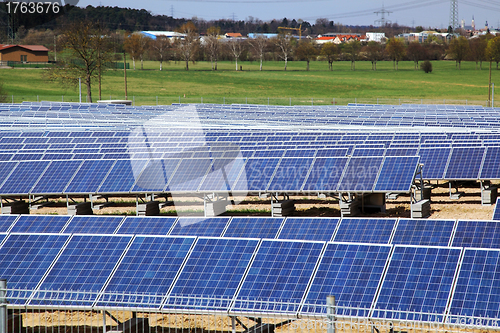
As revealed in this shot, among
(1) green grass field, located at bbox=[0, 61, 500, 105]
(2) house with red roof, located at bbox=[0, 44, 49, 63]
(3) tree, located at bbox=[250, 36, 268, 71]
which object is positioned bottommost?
(1) green grass field, located at bbox=[0, 61, 500, 105]

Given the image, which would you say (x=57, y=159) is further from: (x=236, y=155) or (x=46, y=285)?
(x=46, y=285)

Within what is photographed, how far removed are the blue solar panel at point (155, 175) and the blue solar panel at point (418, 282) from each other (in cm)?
1273

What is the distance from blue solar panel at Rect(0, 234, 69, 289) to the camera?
12.9m

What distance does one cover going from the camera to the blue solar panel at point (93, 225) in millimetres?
17000

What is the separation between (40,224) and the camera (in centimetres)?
1712

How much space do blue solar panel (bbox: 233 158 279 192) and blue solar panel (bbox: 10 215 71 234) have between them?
734 cm

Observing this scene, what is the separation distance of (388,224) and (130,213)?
48.3ft

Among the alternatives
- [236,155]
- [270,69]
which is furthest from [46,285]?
[270,69]

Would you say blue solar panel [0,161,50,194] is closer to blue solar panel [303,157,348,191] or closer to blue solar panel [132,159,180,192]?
blue solar panel [132,159,180,192]

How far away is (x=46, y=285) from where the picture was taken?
12633mm

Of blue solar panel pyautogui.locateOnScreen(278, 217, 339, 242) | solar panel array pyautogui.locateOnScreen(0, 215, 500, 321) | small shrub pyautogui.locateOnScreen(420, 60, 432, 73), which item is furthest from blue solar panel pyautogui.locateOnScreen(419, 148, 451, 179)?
small shrub pyautogui.locateOnScreen(420, 60, 432, 73)

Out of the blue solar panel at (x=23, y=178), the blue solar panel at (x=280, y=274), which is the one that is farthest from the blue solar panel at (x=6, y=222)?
the blue solar panel at (x=280, y=274)

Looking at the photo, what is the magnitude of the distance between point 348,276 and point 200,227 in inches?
244

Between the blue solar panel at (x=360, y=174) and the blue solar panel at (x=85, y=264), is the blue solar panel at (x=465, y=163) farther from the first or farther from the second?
the blue solar panel at (x=85, y=264)
